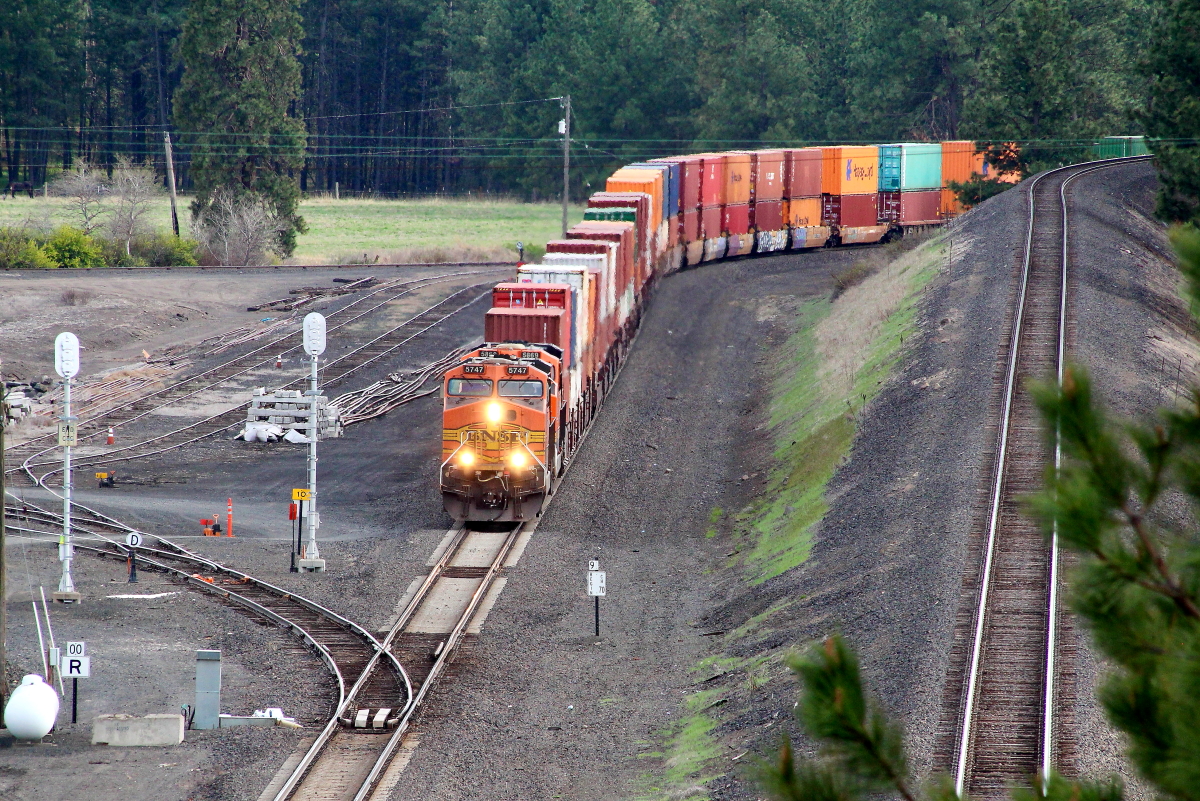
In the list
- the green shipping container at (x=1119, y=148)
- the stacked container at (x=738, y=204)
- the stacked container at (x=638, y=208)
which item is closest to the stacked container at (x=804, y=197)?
the stacked container at (x=738, y=204)

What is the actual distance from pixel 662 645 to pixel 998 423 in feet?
29.6

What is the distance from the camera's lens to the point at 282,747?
56.0 feet

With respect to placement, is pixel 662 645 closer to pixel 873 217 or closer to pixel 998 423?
pixel 998 423

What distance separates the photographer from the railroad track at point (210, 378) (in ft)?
116

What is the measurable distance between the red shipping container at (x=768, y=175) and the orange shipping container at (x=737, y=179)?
447 mm

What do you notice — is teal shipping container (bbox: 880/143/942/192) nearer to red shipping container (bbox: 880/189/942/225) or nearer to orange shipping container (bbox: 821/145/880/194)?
red shipping container (bbox: 880/189/942/225)

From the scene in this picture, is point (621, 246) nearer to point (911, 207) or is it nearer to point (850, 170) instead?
point (850, 170)

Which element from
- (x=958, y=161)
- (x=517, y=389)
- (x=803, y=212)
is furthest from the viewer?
(x=958, y=161)

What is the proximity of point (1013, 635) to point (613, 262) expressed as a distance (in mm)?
21649

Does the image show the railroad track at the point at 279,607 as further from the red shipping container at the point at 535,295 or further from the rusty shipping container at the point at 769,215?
the rusty shipping container at the point at 769,215

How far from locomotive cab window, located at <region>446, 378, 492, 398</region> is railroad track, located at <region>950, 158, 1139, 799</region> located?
9897 mm

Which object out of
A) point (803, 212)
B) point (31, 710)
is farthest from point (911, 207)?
point (31, 710)

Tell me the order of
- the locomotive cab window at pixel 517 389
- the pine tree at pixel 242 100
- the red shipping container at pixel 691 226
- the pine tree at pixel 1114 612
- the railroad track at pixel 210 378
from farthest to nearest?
the pine tree at pixel 242 100
the red shipping container at pixel 691 226
the railroad track at pixel 210 378
the locomotive cab window at pixel 517 389
the pine tree at pixel 1114 612

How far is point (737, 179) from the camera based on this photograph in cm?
5631
